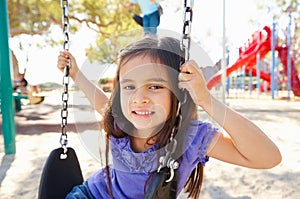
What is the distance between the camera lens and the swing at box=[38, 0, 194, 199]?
2.11 ft

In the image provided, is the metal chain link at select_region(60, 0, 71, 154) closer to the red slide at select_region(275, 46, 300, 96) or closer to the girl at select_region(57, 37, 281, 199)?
the girl at select_region(57, 37, 281, 199)

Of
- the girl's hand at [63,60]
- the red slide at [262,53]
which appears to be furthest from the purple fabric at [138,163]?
the red slide at [262,53]

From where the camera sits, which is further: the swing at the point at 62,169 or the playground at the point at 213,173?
the playground at the point at 213,173

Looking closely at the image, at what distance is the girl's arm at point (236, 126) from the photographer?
571 mm

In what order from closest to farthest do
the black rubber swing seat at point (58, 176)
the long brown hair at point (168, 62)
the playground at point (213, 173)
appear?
the long brown hair at point (168, 62)
the black rubber swing seat at point (58, 176)
the playground at point (213, 173)

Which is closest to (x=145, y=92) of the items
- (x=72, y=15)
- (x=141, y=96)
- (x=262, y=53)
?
(x=141, y=96)

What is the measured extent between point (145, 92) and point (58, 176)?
321 mm

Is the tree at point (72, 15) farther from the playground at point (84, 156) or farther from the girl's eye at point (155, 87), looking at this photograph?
the girl's eye at point (155, 87)

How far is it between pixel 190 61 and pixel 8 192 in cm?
117

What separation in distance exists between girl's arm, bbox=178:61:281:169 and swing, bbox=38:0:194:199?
8 cm

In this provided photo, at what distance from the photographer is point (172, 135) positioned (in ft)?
2.28

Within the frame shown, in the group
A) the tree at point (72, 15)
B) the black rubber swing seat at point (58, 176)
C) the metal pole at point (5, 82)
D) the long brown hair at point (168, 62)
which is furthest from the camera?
the tree at point (72, 15)

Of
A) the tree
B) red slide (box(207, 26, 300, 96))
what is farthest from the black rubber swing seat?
the tree

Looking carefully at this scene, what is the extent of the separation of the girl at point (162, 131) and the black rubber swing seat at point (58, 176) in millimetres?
30
